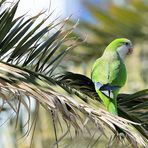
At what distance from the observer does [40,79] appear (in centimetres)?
286

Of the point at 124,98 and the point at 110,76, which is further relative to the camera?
the point at 124,98

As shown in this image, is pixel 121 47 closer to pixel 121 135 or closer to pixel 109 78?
pixel 109 78

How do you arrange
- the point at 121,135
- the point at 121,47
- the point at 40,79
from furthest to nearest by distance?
1. the point at 121,47
2. the point at 40,79
3. the point at 121,135

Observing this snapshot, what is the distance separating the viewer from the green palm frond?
2529 millimetres

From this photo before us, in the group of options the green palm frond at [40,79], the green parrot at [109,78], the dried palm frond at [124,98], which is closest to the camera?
the green palm frond at [40,79]

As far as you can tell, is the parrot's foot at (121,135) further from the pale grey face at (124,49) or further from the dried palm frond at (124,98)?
the pale grey face at (124,49)

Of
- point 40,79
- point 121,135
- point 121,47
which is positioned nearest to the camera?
point 121,135

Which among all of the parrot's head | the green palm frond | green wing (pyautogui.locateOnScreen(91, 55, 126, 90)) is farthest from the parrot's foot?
the parrot's head

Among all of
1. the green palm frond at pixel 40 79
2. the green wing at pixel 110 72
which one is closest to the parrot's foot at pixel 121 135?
the green palm frond at pixel 40 79

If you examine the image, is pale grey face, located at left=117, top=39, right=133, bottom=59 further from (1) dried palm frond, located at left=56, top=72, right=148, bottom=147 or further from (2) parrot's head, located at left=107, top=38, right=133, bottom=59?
(1) dried palm frond, located at left=56, top=72, right=148, bottom=147

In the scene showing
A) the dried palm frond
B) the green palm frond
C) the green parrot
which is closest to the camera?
the green palm frond

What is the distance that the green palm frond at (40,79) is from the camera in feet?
8.30

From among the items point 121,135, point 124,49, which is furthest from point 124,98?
point 121,135

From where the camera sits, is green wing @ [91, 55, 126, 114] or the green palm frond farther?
green wing @ [91, 55, 126, 114]
